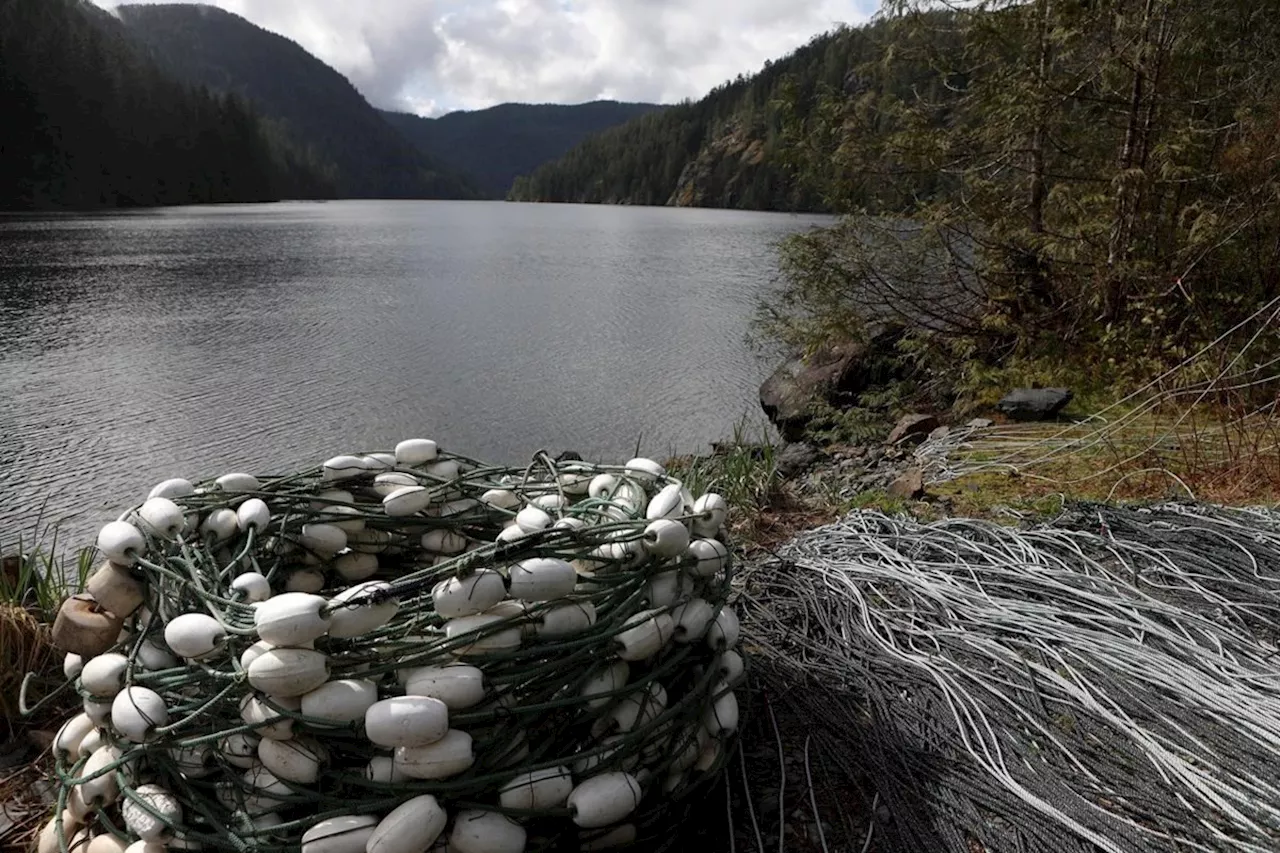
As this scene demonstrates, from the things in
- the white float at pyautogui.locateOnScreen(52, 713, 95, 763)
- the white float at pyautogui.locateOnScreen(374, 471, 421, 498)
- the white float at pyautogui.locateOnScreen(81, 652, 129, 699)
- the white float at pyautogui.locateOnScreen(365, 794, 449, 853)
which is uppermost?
the white float at pyautogui.locateOnScreen(374, 471, 421, 498)

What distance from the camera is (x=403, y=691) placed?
1.95 meters

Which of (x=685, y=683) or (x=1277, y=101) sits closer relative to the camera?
(x=685, y=683)

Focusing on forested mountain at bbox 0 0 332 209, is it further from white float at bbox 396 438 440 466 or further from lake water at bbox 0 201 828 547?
white float at bbox 396 438 440 466

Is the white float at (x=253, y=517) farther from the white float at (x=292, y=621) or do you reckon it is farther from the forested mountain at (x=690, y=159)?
the forested mountain at (x=690, y=159)

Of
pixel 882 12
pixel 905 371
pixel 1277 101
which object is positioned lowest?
pixel 905 371

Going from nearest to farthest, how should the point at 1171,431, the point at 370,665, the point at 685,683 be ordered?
the point at 370,665 < the point at 685,683 < the point at 1171,431

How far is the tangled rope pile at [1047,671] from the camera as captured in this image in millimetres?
2332

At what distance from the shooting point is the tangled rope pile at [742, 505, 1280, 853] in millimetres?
2332

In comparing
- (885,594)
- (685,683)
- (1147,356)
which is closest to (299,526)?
(685,683)

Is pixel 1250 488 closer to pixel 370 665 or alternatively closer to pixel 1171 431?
pixel 1171 431

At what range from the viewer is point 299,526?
271 cm

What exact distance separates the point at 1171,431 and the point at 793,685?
17.7ft

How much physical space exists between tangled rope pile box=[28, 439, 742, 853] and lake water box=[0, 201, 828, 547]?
697cm

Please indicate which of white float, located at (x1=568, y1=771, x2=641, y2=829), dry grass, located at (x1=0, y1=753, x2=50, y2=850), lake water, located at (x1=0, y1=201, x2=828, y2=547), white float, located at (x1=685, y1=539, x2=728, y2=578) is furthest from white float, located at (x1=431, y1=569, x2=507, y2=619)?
lake water, located at (x1=0, y1=201, x2=828, y2=547)
